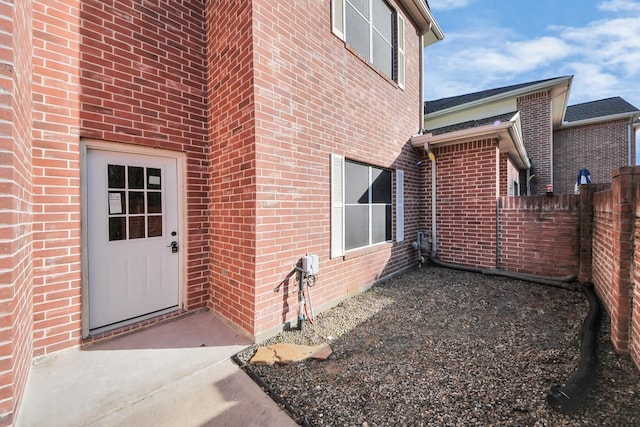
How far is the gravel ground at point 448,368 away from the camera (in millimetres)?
1874

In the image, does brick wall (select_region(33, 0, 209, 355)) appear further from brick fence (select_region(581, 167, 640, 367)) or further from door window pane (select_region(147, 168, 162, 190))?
brick fence (select_region(581, 167, 640, 367))

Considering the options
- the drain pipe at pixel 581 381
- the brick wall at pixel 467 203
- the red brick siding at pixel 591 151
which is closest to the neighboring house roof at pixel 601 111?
the red brick siding at pixel 591 151

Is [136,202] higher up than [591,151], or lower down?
lower down

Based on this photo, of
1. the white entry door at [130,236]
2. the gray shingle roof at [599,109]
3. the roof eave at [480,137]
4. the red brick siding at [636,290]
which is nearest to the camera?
the red brick siding at [636,290]

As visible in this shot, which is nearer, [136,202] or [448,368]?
[448,368]

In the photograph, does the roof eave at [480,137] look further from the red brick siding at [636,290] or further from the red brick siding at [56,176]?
the red brick siding at [56,176]

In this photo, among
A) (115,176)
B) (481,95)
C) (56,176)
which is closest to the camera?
(56,176)

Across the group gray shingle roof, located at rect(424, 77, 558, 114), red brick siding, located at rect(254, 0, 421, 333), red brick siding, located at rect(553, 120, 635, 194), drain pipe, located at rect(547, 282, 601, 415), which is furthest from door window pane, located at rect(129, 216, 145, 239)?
red brick siding, located at rect(553, 120, 635, 194)

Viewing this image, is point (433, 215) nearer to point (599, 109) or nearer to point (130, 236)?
point (130, 236)

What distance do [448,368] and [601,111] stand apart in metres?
16.6

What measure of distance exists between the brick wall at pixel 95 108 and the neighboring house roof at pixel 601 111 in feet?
52.2

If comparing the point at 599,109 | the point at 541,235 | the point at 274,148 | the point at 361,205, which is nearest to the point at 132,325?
the point at 274,148

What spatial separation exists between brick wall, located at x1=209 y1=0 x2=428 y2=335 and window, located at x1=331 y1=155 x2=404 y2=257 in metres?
0.18

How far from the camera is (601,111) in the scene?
1216 centimetres
